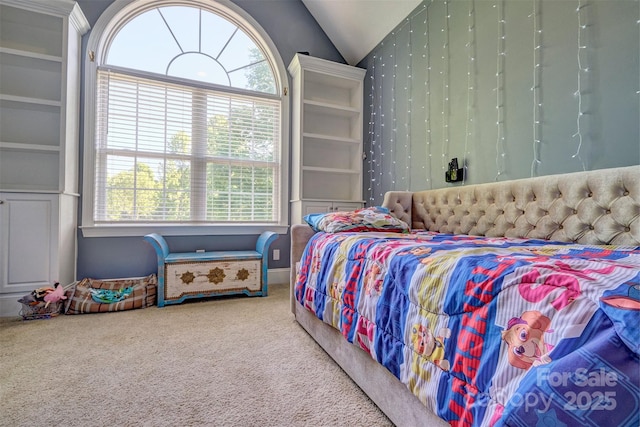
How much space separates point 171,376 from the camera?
51.8 inches

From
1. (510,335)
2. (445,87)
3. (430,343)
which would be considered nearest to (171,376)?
(430,343)

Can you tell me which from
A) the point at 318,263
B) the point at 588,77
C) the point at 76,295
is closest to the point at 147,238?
the point at 76,295

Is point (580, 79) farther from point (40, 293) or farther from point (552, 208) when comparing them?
point (40, 293)

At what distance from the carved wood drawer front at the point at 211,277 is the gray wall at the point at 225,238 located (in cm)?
47

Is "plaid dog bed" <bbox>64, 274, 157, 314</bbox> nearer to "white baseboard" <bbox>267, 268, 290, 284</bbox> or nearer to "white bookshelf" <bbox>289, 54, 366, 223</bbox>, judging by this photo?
"white baseboard" <bbox>267, 268, 290, 284</bbox>

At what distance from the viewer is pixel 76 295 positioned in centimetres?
220

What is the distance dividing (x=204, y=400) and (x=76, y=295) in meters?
1.77

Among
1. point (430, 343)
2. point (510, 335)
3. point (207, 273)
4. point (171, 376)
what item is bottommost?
point (171, 376)

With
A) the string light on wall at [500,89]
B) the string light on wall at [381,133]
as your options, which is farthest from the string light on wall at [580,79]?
the string light on wall at [381,133]

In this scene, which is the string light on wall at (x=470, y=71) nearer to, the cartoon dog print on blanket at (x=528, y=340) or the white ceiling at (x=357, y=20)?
the white ceiling at (x=357, y=20)

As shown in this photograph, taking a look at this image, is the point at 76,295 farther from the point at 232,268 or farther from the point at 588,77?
the point at 588,77

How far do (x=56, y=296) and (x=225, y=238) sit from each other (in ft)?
4.51

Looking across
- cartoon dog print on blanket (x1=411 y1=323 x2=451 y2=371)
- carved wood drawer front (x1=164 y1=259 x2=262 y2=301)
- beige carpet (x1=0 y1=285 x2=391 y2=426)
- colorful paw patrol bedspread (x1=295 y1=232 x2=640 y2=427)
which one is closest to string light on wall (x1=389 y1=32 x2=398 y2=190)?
carved wood drawer front (x1=164 y1=259 x2=262 y2=301)

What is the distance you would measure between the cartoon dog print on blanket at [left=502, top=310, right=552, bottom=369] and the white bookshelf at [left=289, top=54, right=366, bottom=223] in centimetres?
263
